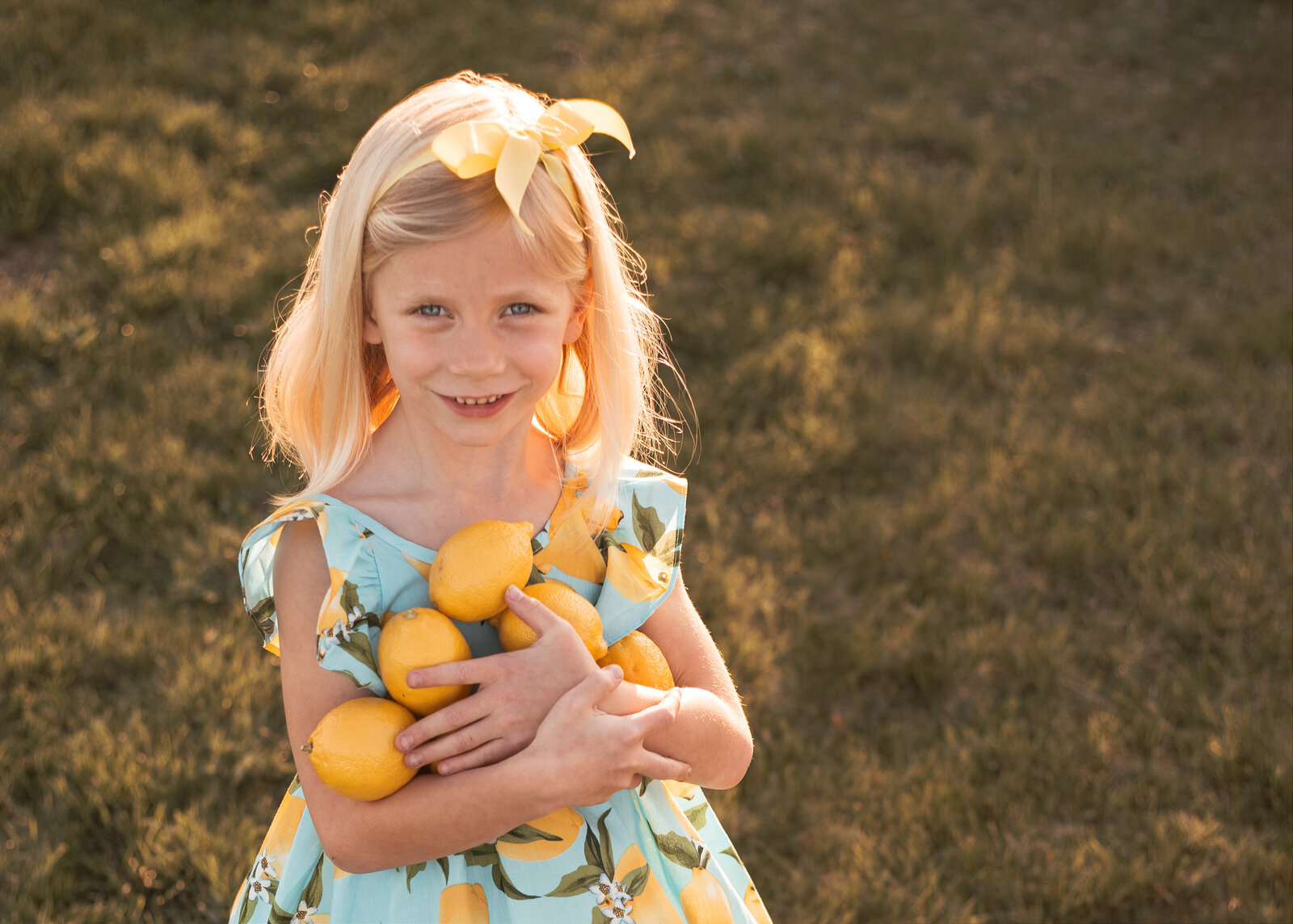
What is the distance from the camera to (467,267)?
5.30ft

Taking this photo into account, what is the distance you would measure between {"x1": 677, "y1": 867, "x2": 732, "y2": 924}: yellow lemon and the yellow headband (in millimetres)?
1119

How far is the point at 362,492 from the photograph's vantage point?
72.3 inches

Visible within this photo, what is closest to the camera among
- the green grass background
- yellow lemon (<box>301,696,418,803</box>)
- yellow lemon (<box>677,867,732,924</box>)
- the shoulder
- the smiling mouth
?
yellow lemon (<box>301,696,418,803</box>)

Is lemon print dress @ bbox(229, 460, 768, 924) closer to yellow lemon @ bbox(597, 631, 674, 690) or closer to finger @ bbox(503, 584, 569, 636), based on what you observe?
yellow lemon @ bbox(597, 631, 674, 690)

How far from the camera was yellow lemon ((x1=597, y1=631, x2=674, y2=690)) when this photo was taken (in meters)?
1.79

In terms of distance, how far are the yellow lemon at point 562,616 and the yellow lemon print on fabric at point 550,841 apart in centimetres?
28

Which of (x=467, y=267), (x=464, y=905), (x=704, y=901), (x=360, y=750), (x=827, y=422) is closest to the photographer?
(x=360, y=750)

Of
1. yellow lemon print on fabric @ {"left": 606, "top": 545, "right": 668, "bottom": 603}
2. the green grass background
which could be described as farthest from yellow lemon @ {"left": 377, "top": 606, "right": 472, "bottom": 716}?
the green grass background

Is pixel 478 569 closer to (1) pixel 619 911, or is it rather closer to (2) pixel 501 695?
(2) pixel 501 695

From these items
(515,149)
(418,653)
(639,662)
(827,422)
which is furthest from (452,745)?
(827,422)

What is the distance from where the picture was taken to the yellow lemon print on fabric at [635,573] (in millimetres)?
A: 1862

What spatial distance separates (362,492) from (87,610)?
1.73 meters

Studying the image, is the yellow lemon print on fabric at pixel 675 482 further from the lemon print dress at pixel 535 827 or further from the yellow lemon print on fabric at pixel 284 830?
the yellow lemon print on fabric at pixel 284 830

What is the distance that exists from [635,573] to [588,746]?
0.38 meters
